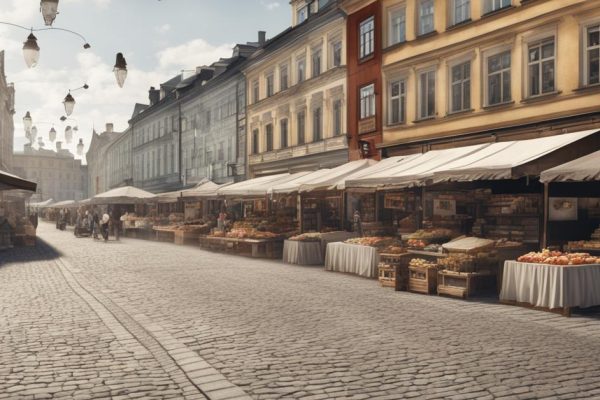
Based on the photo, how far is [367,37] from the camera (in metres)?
26.0

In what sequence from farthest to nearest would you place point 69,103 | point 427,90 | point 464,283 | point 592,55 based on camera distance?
point 427,90, point 69,103, point 592,55, point 464,283

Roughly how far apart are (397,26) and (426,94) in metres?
3.44

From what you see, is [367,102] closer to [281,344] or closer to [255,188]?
[255,188]

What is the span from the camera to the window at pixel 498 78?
19.0 metres

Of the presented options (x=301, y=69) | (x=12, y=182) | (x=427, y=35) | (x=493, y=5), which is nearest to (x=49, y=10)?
(x=12, y=182)

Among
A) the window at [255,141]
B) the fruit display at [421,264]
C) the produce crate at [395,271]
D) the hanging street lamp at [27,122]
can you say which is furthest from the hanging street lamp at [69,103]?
the window at [255,141]

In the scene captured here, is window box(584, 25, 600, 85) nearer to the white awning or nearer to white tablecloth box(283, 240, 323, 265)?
white tablecloth box(283, 240, 323, 265)

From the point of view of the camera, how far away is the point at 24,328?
29.2ft

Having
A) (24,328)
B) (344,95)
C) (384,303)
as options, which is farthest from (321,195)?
(24,328)

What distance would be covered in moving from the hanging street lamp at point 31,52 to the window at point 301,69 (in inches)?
746

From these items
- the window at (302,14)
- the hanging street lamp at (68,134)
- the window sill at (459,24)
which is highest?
the window at (302,14)

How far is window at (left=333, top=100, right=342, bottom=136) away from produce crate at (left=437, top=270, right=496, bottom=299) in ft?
51.6

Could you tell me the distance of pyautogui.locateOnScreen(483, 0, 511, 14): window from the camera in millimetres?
19019

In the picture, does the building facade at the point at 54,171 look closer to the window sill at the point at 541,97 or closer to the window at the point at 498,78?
the window at the point at 498,78
